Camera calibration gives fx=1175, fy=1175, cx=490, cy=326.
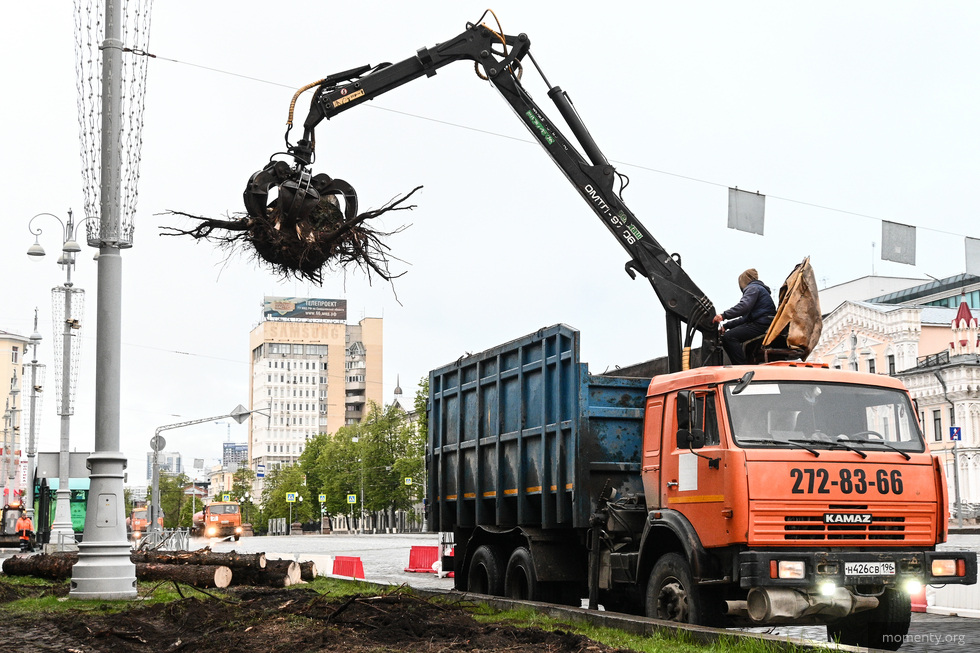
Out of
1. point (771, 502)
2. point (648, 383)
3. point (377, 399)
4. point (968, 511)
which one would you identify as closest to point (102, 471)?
point (648, 383)

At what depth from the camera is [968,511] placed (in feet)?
198

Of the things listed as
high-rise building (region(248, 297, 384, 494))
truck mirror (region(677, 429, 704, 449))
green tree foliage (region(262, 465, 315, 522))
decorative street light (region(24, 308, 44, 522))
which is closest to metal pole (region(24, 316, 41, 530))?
decorative street light (region(24, 308, 44, 522))

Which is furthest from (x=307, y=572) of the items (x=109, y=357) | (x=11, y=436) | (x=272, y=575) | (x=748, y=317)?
(x=11, y=436)

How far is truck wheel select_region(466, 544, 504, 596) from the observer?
13.8 meters

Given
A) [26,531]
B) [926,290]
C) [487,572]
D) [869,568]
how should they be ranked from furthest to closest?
[926,290] → [26,531] → [487,572] → [869,568]

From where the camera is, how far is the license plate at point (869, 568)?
918 cm

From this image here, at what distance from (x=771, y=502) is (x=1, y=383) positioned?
155 meters

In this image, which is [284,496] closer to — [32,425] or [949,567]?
[32,425]

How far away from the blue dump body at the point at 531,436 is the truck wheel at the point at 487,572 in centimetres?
36

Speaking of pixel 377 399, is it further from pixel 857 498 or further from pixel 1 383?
pixel 857 498

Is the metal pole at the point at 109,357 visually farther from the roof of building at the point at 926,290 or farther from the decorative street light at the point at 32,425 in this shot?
the roof of building at the point at 926,290

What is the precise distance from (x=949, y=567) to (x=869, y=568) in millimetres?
834

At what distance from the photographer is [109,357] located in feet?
49.0

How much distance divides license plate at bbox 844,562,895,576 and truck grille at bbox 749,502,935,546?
0.68ft
